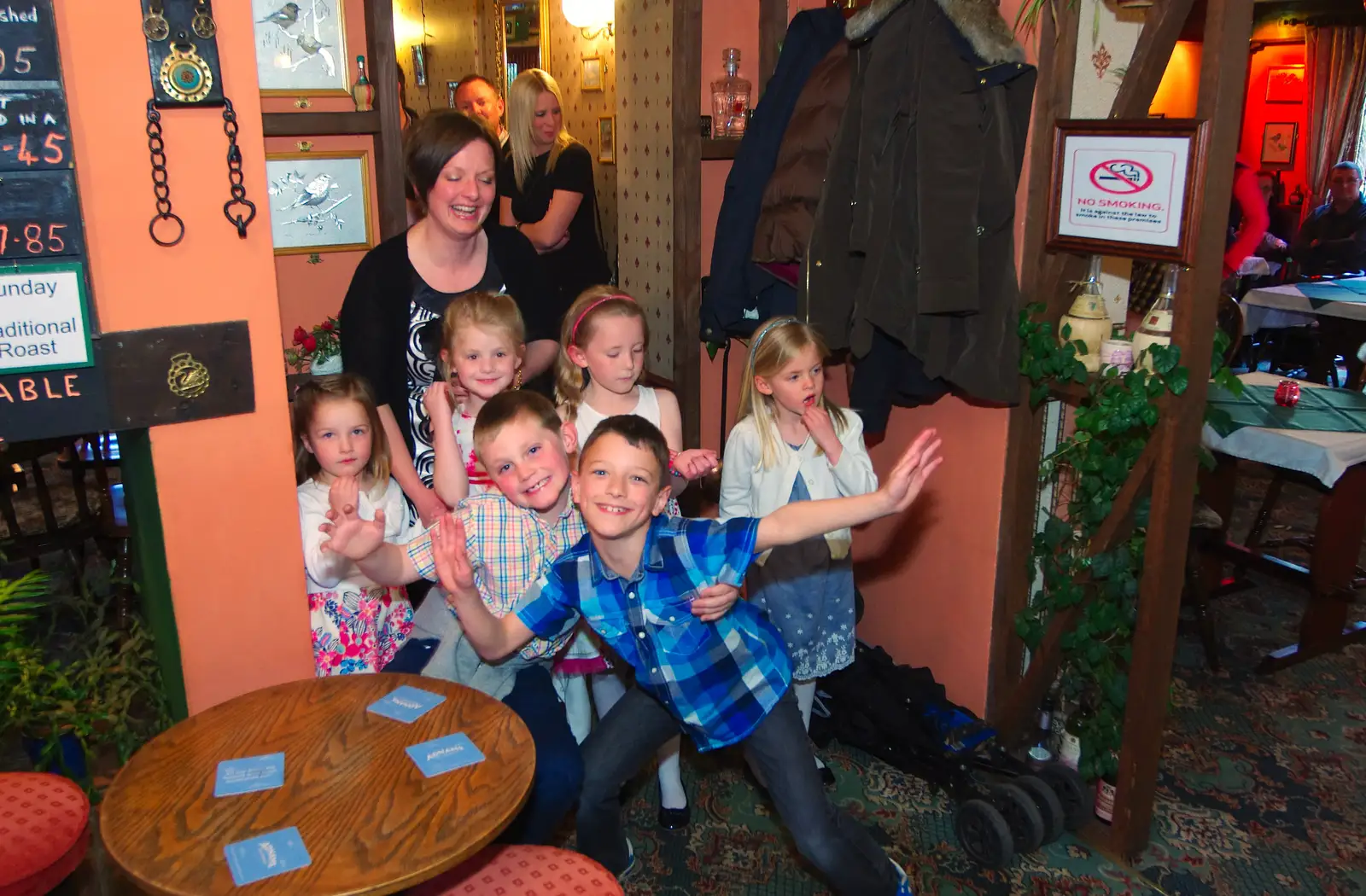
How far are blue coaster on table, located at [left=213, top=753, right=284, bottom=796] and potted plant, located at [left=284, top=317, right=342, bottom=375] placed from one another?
1.92 m

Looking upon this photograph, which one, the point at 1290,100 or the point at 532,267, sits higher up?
the point at 1290,100

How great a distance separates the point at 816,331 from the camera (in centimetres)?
285

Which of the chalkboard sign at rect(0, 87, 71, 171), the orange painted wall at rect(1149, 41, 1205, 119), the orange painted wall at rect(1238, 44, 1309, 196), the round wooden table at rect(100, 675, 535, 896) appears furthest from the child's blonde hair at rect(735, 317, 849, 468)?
the orange painted wall at rect(1238, 44, 1309, 196)

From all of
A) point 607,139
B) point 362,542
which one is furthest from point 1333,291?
point 362,542

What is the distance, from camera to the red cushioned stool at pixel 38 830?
176cm

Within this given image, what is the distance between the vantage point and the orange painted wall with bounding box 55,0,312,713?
1.78 m

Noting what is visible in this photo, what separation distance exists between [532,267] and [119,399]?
1.33 m

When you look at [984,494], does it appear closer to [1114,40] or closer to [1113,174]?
[1113,174]

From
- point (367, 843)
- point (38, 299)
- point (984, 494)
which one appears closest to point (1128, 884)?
point (984, 494)

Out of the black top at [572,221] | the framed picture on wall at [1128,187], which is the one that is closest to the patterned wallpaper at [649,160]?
the black top at [572,221]

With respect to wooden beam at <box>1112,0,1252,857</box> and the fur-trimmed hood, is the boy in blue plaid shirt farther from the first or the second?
the fur-trimmed hood

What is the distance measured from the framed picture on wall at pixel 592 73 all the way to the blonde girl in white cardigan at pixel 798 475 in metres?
4.21

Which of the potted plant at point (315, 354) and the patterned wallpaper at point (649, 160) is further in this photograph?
the patterned wallpaper at point (649, 160)

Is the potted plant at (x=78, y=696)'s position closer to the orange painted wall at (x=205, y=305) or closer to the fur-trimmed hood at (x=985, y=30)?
the orange painted wall at (x=205, y=305)
